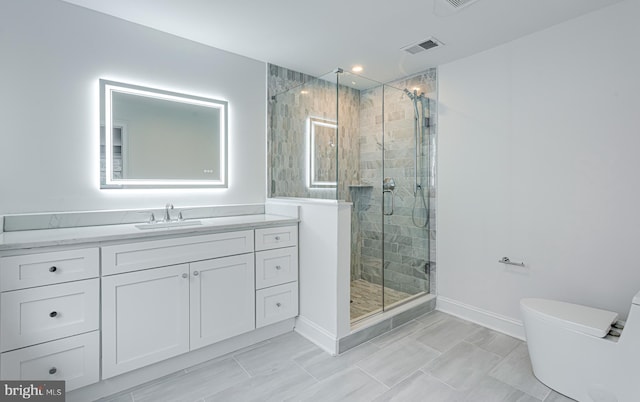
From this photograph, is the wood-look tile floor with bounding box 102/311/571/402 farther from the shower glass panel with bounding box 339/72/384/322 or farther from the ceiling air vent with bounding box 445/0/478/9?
the ceiling air vent with bounding box 445/0/478/9

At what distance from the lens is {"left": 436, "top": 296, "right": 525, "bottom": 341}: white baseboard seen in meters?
2.52

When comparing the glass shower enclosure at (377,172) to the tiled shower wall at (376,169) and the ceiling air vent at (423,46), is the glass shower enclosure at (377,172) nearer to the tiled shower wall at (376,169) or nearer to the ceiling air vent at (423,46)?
the tiled shower wall at (376,169)

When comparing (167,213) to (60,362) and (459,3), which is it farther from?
(459,3)

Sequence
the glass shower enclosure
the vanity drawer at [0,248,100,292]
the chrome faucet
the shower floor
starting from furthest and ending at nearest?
the glass shower enclosure → the shower floor → the chrome faucet → the vanity drawer at [0,248,100,292]

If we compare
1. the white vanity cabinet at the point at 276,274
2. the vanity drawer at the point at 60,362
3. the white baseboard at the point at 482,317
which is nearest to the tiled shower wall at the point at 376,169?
the white baseboard at the point at 482,317

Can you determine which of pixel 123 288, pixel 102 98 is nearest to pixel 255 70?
pixel 102 98

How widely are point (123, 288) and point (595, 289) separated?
3046 millimetres

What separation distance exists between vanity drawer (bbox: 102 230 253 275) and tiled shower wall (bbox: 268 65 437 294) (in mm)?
764

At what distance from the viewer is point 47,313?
5.17ft

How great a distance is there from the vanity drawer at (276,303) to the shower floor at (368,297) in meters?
0.51

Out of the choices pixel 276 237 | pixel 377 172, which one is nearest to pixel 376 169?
pixel 377 172

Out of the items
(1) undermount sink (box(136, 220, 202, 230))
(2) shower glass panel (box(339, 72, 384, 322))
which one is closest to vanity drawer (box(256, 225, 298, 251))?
(1) undermount sink (box(136, 220, 202, 230))

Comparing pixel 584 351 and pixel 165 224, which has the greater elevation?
pixel 165 224

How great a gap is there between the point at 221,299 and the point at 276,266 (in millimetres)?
479
